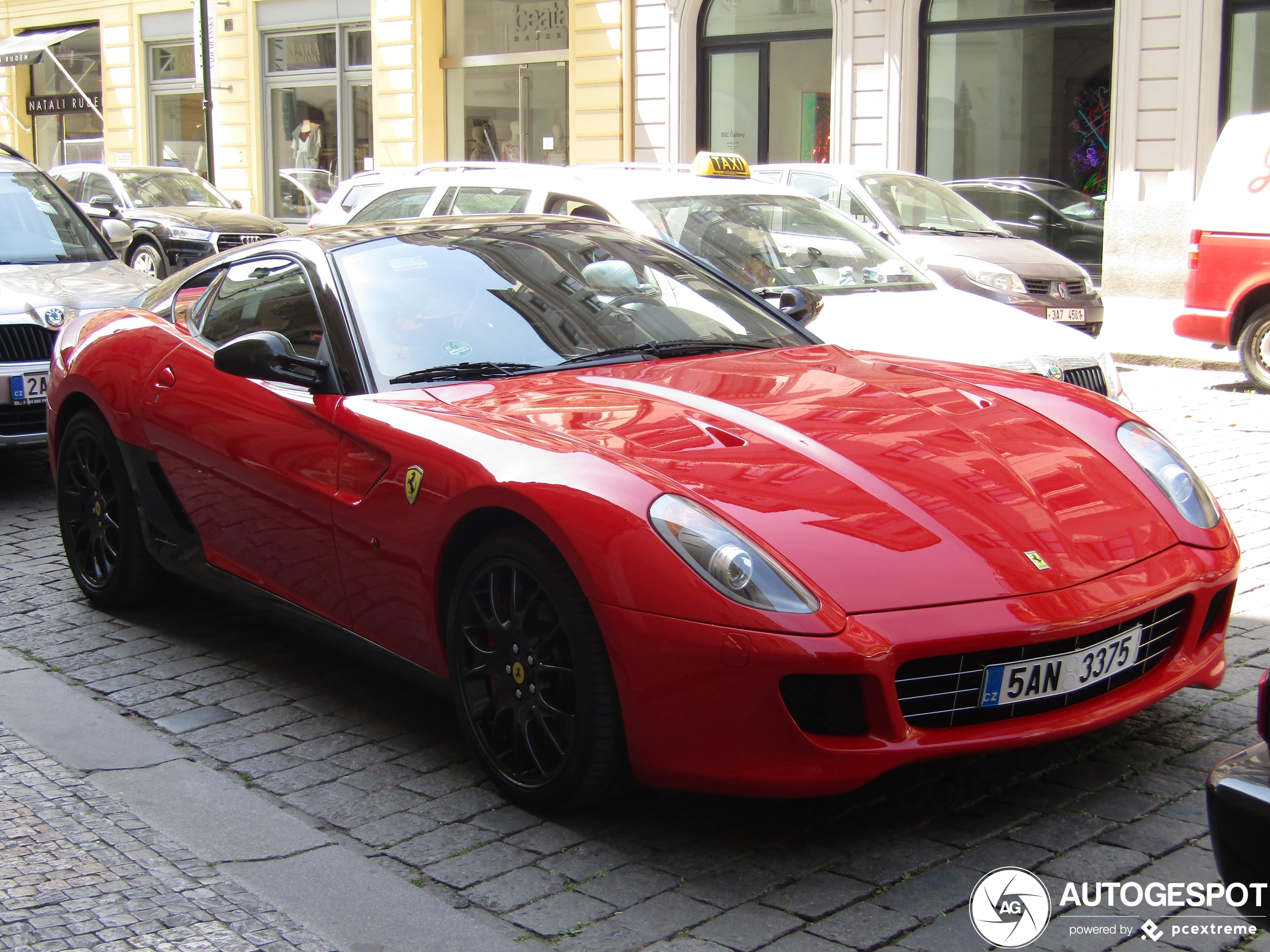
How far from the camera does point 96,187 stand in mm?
19422

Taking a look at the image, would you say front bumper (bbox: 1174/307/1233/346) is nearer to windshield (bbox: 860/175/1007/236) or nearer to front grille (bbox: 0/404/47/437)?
windshield (bbox: 860/175/1007/236)

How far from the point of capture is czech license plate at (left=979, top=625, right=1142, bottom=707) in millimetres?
3123

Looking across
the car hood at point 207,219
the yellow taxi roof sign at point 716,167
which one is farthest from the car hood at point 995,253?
the car hood at point 207,219

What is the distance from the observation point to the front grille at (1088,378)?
6902 mm

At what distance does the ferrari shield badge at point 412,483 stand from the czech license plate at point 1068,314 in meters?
9.67

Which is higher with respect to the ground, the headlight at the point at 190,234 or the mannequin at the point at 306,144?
the mannequin at the point at 306,144

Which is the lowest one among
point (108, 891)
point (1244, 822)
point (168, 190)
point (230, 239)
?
point (108, 891)

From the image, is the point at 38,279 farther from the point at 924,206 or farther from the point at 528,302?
the point at 924,206

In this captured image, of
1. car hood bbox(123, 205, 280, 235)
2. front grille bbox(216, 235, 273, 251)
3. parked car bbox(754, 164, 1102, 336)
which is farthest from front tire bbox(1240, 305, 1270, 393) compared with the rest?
car hood bbox(123, 205, 280, 235)

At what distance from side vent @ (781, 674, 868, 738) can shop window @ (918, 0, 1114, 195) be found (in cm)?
1520

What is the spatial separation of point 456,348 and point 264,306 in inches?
35.2

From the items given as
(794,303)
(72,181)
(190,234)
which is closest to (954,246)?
(794,303)

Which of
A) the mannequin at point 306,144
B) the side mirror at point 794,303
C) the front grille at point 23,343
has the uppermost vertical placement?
the mannequin at point 306,144

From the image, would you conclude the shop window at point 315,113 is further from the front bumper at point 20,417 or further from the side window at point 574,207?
the front bumper at point 20,417
